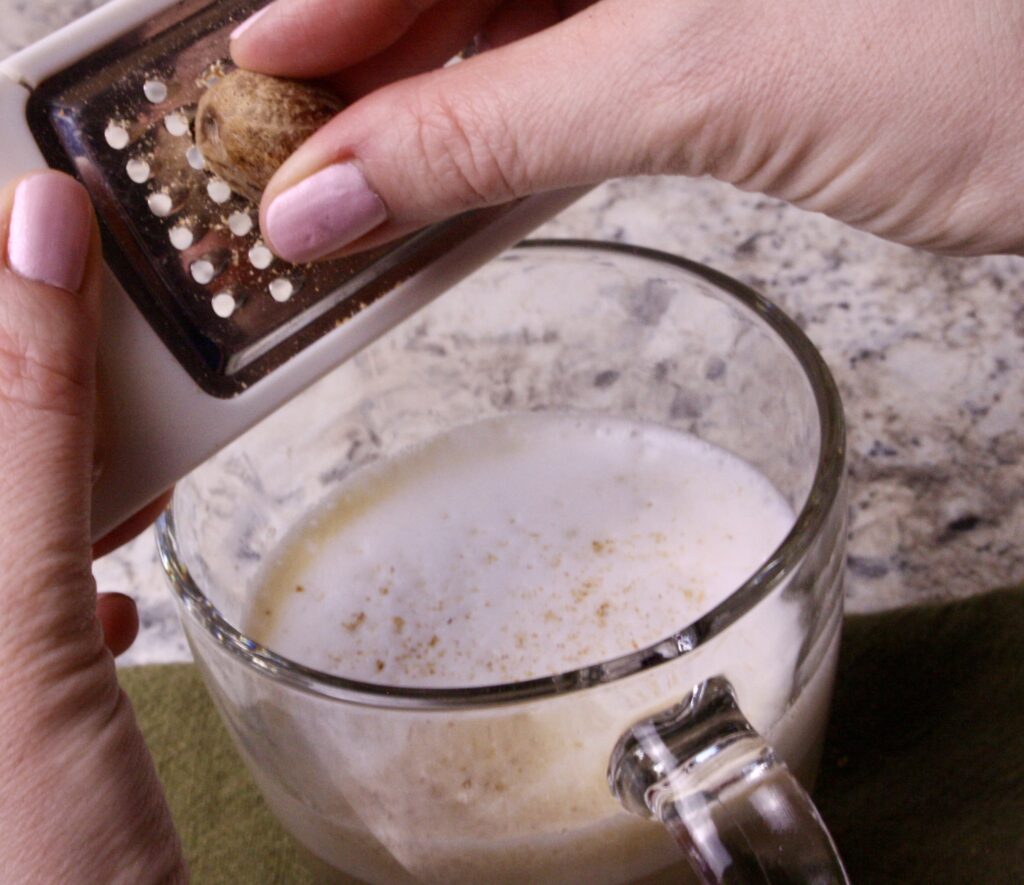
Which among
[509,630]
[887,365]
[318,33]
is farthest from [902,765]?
[318,33]

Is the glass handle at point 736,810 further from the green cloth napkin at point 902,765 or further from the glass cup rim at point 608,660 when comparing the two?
the green cloth napkin at point 902,765

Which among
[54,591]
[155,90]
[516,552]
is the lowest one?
[516,552]

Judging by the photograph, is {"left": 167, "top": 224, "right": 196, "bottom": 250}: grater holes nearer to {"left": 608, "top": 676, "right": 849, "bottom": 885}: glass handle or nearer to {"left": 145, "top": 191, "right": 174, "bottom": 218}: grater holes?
{"left": 145, "top": 191, "right": 174, "bottom": 218}: grater holes

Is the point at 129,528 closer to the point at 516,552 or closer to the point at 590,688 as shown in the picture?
the point at 516,552

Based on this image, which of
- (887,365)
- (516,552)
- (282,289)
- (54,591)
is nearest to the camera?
(54,591)

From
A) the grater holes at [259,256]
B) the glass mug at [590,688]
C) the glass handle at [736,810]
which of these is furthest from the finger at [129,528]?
the glass handle at [736,810]

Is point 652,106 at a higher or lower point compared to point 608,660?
higher

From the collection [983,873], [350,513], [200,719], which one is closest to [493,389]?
[350,513]
